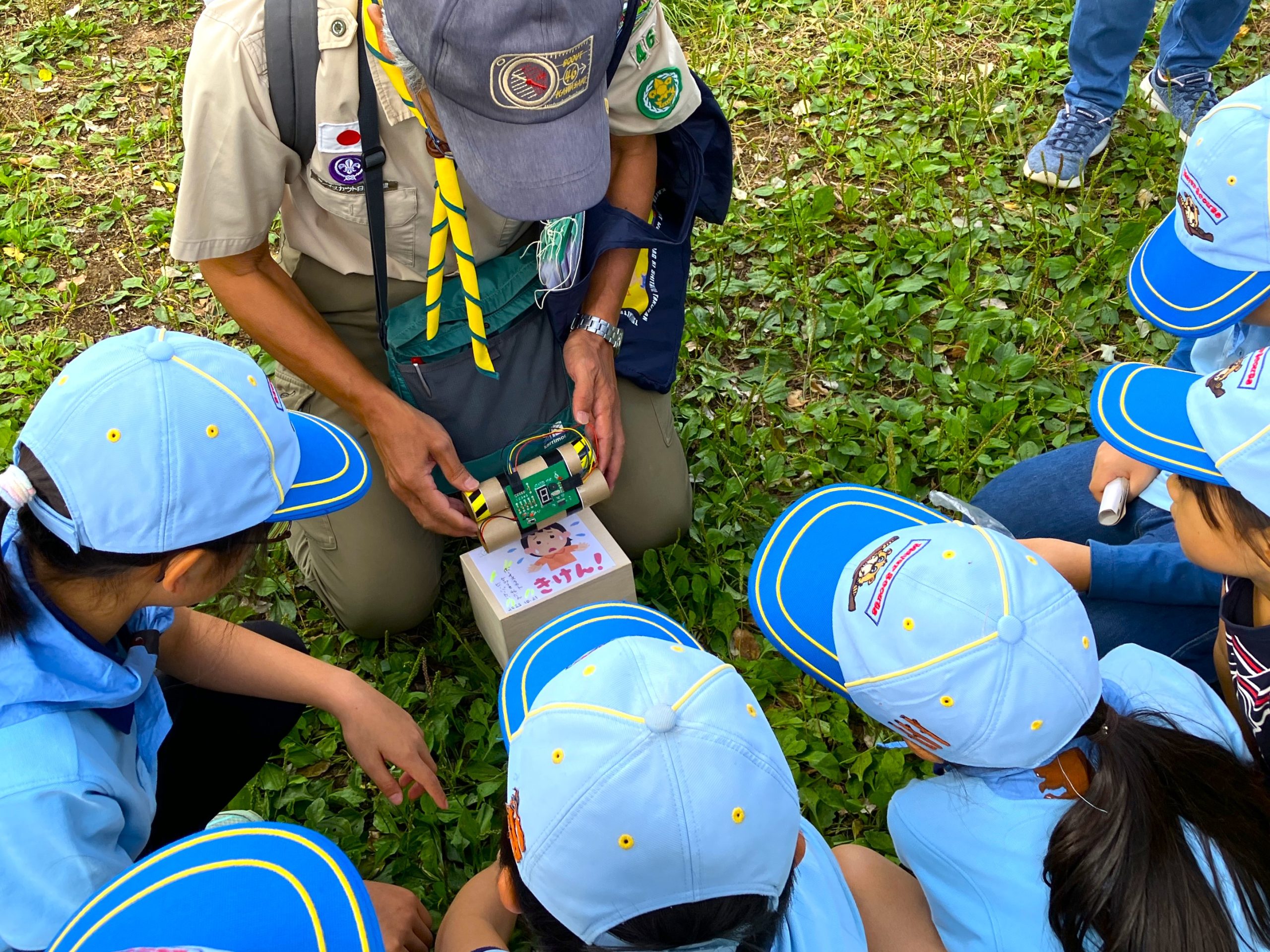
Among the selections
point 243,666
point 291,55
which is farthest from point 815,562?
point 291,55

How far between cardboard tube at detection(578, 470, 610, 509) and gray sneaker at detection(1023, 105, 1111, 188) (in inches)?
77.3

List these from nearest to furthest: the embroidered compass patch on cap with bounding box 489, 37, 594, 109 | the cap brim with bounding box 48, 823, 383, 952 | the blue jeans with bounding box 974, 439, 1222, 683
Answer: the cap brim with bounding box 48, 823, 383, 952 → the embroidered compass patch on cap with bounding box 489, 37, 594, 109 → the blue jeans with bounding box 974, 439, 1222, 683

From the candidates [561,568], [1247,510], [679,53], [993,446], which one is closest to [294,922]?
[561,568]

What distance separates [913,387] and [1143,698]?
4.67 feet

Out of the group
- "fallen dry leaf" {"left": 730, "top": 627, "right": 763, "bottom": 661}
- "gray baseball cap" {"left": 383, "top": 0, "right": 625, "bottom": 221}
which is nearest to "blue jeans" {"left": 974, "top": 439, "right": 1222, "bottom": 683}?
"fallen dry leaf" {"left": 730, "top": 627, "right": 763, "bottom": 661}

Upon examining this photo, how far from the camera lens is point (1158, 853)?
4.05ft

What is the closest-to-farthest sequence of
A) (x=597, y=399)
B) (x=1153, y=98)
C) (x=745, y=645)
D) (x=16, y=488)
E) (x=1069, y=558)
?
(x=16, y=488), (x=1069, y=558), (x=597, y=399), (x=745, y=645), (x=1153, y=98)

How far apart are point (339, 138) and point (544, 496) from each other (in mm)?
820

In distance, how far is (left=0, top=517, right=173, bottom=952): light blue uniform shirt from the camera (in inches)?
46.2

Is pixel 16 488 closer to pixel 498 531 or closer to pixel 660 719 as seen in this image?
pixel 660 719

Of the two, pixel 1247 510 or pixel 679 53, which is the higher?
pixel 679 53

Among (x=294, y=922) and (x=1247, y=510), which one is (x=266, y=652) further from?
(x=1247, y=510)

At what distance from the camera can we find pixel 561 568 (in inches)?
82.6

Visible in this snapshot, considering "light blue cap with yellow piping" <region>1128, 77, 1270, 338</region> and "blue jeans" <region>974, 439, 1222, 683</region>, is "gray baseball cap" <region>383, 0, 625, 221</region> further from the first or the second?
"blue jeans" <region>974, 439, 1222, 683</region>
